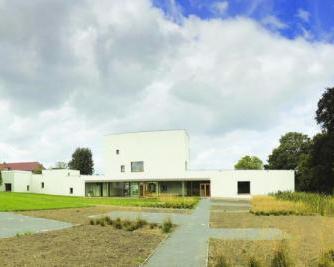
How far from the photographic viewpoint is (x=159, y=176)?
6209 centimetres

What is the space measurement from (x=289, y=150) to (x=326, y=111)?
2842 centimetres

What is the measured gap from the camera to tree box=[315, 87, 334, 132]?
52875 millimetres

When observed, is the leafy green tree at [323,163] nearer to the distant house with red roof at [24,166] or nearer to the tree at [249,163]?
the tree at [249,163]

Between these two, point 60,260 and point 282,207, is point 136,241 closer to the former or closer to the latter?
point 60,260

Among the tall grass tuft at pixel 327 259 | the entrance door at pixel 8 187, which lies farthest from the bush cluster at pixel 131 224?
the entrance door at pixel 8 187

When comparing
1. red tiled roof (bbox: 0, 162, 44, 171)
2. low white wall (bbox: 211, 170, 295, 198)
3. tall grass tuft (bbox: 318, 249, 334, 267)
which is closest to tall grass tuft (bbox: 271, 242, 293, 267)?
tall grass tuft (bbox: 318, 249, 334, 267)

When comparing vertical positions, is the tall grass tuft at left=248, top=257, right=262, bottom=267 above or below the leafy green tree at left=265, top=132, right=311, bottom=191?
below

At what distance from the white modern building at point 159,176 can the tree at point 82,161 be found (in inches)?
1194

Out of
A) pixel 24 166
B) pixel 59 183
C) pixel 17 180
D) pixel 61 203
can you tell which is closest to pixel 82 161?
pixel 24 166

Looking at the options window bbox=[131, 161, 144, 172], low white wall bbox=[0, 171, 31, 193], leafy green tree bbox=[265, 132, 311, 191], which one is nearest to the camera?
window bbox=[131, 161, 144, 172]

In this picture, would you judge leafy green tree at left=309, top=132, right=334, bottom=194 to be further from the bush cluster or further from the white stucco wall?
the bush cluster

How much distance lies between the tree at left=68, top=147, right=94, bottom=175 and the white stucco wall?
115 ft

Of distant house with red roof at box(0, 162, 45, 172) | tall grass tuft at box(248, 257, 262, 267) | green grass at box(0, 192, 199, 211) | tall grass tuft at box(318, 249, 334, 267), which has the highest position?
distant house with red roof at box(0, 162, 45, 172)

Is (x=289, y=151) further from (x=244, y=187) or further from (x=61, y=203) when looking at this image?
(x=61, y=203)
